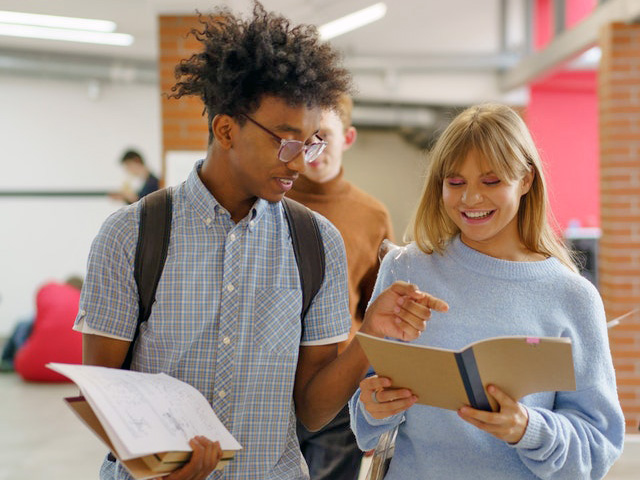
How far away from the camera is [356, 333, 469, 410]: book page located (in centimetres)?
Answer: 145

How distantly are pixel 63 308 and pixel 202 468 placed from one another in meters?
6.72

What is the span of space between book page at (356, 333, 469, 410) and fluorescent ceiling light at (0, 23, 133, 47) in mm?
7745

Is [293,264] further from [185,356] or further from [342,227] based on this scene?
[342,227]

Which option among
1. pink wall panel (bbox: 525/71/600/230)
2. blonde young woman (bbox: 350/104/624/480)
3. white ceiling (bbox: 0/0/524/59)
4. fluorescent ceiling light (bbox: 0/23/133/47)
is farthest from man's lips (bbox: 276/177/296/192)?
pink wall panel (bbox: 525/71/600/230)

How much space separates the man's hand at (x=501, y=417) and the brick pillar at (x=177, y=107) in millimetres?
4652

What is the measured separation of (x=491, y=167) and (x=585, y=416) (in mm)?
571

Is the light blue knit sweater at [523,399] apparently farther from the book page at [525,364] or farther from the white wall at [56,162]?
the white wall at [56,162]

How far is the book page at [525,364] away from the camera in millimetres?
1398

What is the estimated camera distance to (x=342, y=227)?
2895mm

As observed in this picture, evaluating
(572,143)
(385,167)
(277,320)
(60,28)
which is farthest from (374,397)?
(385,167)

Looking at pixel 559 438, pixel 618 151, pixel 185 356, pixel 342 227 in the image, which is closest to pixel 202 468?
pixel 185 356

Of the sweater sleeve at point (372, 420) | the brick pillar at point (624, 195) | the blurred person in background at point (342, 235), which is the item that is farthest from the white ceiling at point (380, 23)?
the sweater sleeve at point (372, 420)

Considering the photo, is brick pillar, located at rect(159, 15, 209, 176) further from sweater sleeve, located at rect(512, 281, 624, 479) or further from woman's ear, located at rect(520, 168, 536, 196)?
sweater sleeve, located at rect(512, 281, 624, 479)

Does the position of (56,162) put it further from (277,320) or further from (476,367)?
(476,367)
